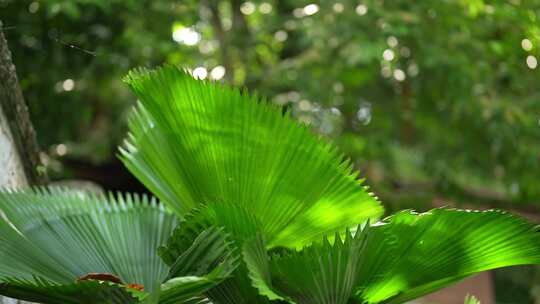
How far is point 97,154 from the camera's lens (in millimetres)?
6949

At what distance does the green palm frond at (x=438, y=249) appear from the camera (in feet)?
5.79

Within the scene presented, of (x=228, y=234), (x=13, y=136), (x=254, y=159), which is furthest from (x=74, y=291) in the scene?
(x=13, y=136)

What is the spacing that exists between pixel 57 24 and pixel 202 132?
4081 mm

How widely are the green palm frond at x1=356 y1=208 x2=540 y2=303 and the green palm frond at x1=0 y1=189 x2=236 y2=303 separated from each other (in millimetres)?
385

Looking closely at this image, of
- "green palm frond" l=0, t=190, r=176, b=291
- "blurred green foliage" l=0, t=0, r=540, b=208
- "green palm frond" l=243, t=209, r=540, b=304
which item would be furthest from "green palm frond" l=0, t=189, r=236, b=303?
"blurred green foliage" l=0, t=0, r=540, b=208

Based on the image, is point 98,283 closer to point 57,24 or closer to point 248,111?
point 248,111

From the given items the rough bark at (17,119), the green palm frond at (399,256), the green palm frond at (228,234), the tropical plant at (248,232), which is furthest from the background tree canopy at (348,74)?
the green palm frond at (399,256)

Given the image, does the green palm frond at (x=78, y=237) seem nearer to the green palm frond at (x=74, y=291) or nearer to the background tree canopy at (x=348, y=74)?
the green palm frond at (x=74, y=291)

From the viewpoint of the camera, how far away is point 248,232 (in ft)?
5.99

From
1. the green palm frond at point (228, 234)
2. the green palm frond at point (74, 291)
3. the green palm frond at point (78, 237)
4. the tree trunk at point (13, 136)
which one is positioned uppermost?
the tree trunk at point (13, 136)

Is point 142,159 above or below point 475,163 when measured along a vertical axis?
below

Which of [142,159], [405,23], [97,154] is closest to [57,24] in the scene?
[97,154]

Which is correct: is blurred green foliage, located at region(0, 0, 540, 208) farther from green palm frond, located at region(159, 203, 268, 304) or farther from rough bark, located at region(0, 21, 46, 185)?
Result: green palm frond, located at region(159, 203, 268, 304)

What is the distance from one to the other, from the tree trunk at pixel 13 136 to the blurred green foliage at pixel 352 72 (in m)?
2.06
